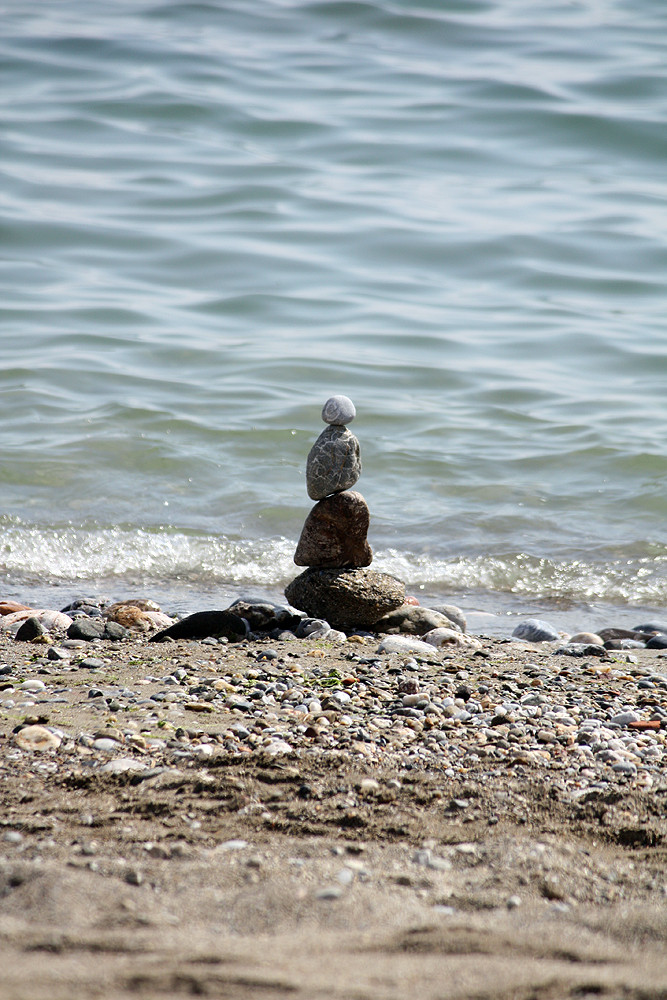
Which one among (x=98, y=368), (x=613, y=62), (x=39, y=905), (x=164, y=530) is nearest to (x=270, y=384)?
(x=98, y=368)

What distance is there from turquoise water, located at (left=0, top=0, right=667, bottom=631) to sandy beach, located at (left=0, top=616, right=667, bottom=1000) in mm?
3009

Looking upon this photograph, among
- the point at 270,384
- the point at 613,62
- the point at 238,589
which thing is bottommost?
the point at 238,589

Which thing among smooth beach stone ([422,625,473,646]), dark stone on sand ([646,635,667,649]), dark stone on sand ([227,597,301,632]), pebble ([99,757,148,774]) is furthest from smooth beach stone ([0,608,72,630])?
dark stone on sand ([646,635,667,649])

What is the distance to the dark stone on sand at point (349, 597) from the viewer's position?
5688mm

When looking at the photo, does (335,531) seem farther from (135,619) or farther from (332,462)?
(135,619)

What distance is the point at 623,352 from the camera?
40.7 feet

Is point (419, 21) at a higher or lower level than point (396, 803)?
higher

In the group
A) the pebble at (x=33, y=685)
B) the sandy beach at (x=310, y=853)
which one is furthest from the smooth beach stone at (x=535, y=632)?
the pebble at (x=33, y=685)

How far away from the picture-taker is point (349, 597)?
18.6 ft

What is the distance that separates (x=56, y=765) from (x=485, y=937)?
65.1 inches

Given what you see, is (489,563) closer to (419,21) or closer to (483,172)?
(483,172)

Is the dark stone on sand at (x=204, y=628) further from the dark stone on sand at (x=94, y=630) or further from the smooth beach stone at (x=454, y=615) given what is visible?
the smooth beach stone at (x=454, y=615)

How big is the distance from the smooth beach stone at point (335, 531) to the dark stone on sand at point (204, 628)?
71 cm

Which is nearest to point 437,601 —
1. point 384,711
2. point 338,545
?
point 338,545
